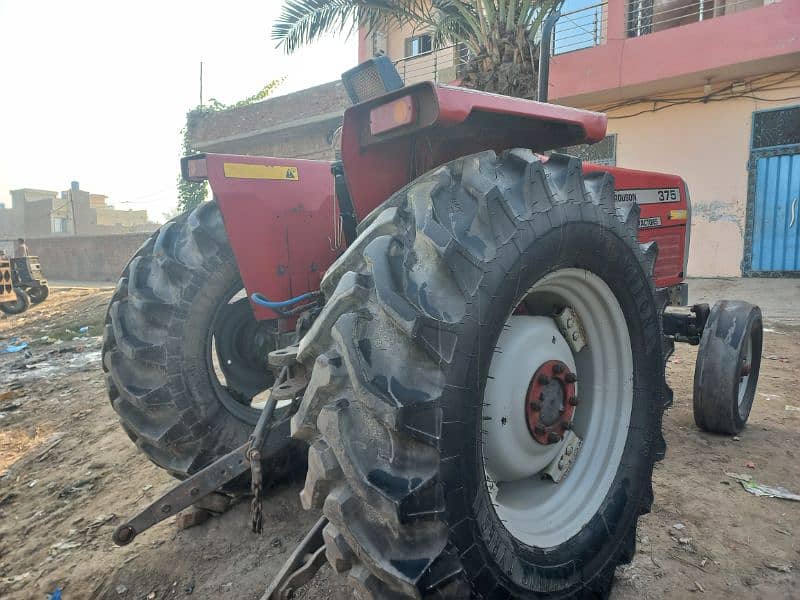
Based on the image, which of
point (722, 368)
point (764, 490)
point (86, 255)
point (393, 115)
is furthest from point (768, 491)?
point (86, 255)

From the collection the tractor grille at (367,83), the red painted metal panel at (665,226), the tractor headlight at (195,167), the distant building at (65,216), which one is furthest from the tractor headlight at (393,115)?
the distant building at (65,216)

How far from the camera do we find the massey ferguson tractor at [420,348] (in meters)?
1.33

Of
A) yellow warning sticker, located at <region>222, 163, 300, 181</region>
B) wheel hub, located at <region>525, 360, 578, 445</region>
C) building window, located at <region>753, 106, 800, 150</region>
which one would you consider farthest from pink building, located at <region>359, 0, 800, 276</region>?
wheel hub, located at <region>525, 360, 578, 445</region>

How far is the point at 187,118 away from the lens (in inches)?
765

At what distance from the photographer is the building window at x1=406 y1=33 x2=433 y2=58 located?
49.8 feet

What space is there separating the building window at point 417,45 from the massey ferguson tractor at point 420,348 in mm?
13630

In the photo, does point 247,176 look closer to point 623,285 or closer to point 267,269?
point 267,269

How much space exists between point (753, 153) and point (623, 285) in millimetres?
9627

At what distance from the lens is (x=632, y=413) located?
2.06 metres

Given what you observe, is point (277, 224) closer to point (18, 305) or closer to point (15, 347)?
point (15, 347)

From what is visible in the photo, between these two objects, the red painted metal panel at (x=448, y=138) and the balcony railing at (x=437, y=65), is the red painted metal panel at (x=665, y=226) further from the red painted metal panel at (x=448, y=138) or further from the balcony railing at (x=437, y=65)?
the balcony railing at (x=437, y=65)

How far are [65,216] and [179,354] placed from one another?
54924 mm

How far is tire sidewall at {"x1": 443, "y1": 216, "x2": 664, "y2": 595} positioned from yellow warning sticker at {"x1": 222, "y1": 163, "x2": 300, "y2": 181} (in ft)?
4.63

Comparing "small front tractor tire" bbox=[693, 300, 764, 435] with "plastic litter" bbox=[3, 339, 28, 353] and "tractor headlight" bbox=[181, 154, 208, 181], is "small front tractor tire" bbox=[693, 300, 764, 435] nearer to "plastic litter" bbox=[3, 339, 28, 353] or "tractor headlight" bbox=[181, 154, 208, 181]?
"tractor headlight" bbox=[181, 154, 208, 181]
